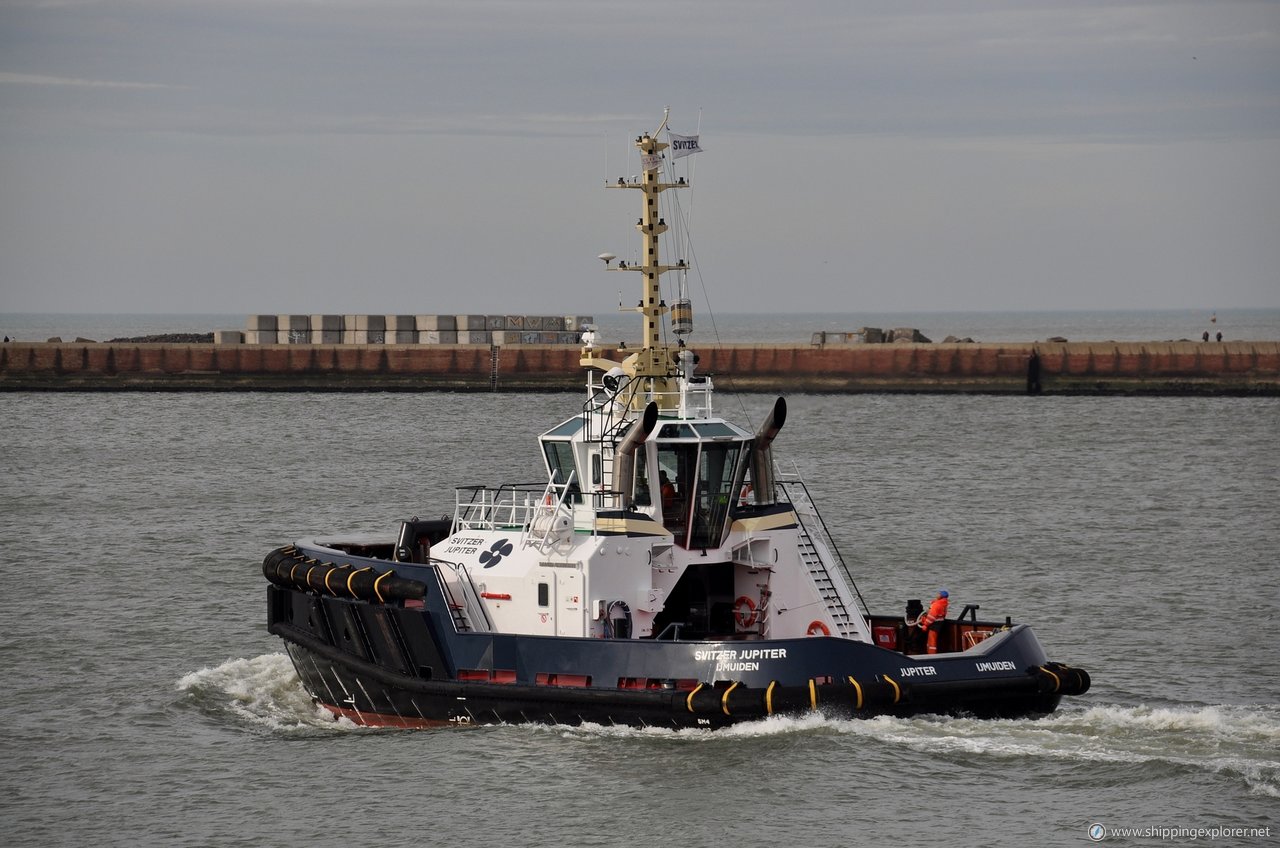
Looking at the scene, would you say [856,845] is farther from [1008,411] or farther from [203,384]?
[203,384]

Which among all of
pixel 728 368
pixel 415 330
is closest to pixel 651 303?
pixel 728 368

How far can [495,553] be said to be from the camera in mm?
18484

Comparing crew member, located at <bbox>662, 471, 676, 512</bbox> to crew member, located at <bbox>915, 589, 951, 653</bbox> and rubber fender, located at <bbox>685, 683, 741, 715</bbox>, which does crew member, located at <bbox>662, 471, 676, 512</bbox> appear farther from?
crew member, located at <bbox>915, 589, 951, 653</bbox>

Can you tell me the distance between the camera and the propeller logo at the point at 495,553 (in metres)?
18.4

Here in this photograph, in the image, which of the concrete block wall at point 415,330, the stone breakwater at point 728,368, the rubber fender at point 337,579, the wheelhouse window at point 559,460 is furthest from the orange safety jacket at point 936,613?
the concrete block wall at point 415,330

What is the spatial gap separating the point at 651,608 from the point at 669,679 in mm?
1087

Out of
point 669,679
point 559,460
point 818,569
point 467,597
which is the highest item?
point 559,460

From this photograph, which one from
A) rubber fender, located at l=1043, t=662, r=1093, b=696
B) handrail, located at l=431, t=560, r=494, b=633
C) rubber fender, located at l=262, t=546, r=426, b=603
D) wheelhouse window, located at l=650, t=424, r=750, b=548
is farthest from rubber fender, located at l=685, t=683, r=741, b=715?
rubber fender, located at l=1043, t=662, r=1093, b=696

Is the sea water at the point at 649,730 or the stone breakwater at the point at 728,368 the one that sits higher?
the stone breakwater at the point at 728,368

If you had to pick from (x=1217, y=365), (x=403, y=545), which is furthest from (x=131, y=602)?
(x=1217, y=365)

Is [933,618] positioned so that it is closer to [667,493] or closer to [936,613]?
[936,613]

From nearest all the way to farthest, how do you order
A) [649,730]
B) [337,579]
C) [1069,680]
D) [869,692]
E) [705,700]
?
1. [705,700]
2. [869,692]
3. [649,730]
4. [1069,680]
5. [337,579]

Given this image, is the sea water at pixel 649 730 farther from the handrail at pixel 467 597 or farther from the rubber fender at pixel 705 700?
the handrail at pixel 467 597

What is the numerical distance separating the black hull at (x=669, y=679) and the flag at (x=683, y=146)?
537 centimetres
